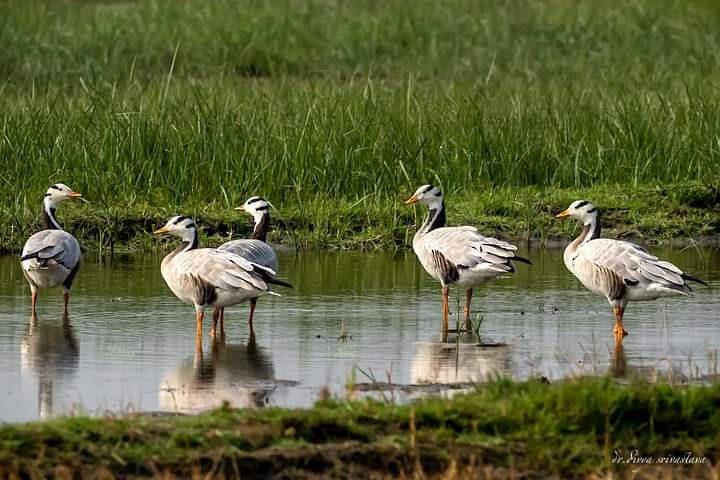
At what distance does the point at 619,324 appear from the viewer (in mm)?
10922

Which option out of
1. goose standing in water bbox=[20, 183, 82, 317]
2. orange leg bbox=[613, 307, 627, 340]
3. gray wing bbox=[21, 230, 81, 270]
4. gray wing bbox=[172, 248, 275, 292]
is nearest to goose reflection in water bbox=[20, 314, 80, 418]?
goose standing in water bbox=[20, 183, 82, 317]

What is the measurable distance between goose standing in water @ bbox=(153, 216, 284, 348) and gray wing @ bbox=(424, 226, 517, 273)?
1801mm

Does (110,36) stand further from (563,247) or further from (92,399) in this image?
(92,399)

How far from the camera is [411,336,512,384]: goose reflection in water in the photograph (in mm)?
9242

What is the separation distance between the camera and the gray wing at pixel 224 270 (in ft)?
34.9

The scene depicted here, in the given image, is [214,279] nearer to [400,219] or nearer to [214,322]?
[214,322]

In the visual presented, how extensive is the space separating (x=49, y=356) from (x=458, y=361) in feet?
9.35

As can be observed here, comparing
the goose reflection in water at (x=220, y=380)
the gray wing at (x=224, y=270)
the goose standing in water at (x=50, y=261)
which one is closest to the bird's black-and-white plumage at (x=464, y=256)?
the gray wing at (x=224, y=270)

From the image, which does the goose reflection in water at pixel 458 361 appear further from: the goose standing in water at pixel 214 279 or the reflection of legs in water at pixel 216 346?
the reflection of legs in water at pixel 216 346

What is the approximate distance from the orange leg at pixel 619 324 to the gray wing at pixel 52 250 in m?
4.61

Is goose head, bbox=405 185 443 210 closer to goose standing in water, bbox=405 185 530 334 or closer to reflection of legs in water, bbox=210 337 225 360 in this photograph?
goose standing in water, bbox=405 185 530 334

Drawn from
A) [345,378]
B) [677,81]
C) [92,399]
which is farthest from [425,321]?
[677,81]
